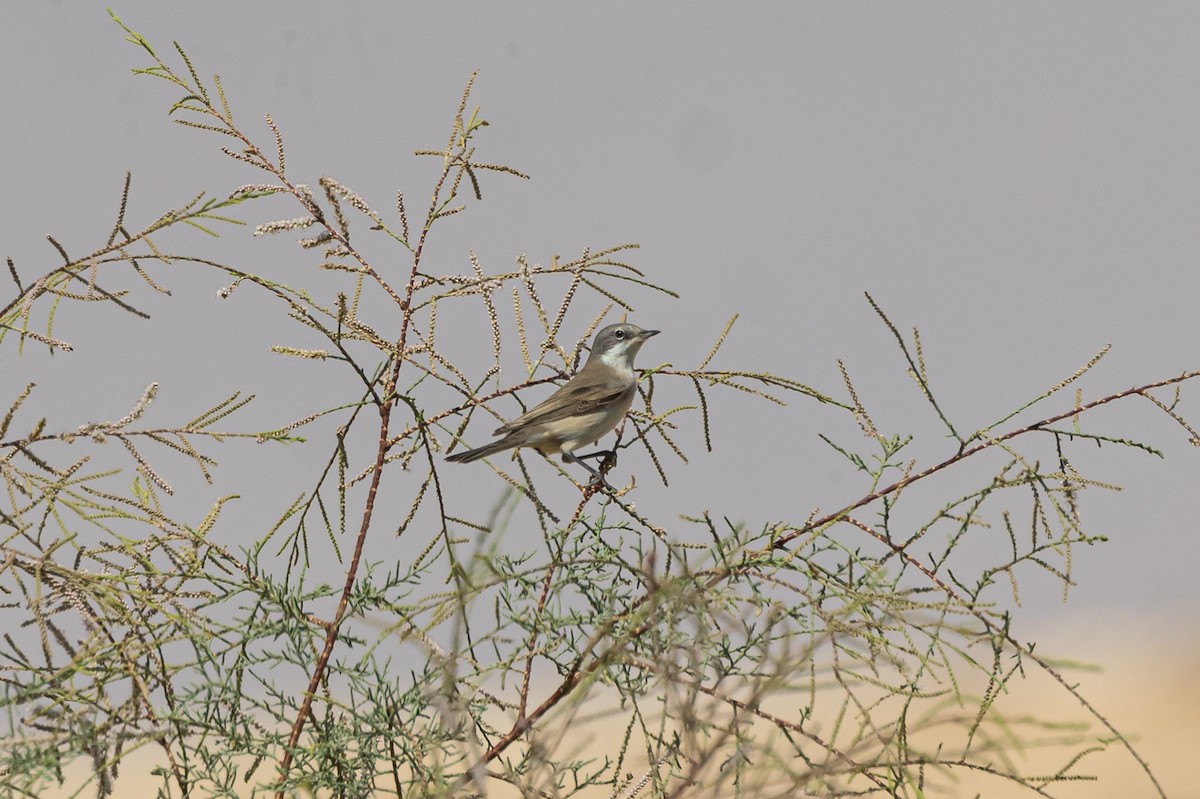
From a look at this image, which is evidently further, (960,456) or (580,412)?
(580,412)

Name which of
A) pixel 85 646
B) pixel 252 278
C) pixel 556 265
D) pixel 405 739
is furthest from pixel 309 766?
pixel 556 265

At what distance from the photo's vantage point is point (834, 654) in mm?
3295

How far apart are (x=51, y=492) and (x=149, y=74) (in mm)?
1529

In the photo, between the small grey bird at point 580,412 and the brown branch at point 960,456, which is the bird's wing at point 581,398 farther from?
the brown branch at point 960,456

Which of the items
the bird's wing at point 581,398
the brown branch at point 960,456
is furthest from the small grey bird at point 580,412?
the brown branch at point 960,456

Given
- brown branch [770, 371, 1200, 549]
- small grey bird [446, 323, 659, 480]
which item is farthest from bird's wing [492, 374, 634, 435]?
brown branch [770, 371, 1200, 549]

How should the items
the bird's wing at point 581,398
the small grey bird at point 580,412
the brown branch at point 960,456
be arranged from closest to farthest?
the brown branch at point 960,456 → the small grey bird at point 580,412 → the bird's wing at point 581,398

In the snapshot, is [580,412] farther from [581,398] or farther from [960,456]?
[960,456]

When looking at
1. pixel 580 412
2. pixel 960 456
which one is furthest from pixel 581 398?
pixel 960 456

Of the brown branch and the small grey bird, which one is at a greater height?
the small grey bird

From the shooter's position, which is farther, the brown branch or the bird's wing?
the bird's wing

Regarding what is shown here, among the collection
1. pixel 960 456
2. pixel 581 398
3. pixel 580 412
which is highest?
pixel 581 398

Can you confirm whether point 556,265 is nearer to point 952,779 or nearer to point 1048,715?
point 952,779

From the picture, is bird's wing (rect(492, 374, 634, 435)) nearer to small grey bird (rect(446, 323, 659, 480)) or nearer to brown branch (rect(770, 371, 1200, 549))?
small grey bird (rect(446, 323, 659, 480))
